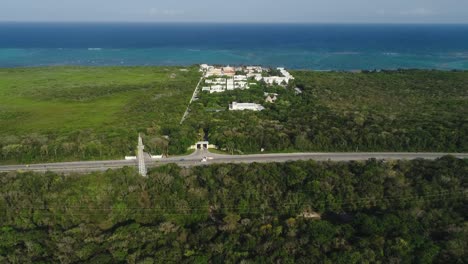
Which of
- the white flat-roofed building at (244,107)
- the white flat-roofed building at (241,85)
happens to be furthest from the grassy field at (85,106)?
the white flat-roofed building at (241,85)

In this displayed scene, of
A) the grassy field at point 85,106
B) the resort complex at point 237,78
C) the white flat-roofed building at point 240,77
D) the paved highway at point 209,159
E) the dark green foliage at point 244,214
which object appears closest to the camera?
the dark green foliage at point 244,214

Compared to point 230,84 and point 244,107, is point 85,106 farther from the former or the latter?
point 230,84

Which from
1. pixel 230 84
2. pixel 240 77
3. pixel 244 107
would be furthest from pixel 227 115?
pixel 240 77

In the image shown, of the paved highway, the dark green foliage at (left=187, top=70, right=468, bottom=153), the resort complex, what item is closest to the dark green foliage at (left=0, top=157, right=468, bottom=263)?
the paved highway

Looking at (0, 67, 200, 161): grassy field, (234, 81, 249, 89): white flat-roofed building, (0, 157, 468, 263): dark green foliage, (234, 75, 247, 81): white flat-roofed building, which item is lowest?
(0, 157, 468, 263): dark green foliage

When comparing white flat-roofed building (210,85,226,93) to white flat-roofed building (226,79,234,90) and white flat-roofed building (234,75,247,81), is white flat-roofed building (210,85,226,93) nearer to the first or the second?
white flat-roofed building (226,79,234,90)

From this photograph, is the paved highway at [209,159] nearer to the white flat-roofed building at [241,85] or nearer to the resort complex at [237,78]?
the resort complex at [237,78]
